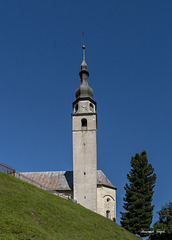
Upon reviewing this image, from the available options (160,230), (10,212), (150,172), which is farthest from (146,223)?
(10,212)

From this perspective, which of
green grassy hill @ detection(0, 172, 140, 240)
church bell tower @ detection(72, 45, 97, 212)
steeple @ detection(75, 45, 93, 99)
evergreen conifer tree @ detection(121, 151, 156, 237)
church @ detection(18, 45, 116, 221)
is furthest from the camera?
steeple @ detection(75, 45, 93, 99)

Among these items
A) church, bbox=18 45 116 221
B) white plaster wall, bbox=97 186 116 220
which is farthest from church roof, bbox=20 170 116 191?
white plaster wall, bbox=97 186 116 220

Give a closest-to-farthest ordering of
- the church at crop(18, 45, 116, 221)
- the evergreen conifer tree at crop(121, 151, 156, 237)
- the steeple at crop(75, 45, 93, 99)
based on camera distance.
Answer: the evergreen conifer tree at crop(121, 151, 156, 237), the church at crop(18, 45, 116, 221), the steeple at crop(75, 45, 93, 99)

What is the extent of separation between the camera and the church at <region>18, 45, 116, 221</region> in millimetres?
33344

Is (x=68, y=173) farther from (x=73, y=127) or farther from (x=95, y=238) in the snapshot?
(x=95, y=238)

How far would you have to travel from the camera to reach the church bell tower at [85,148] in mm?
33188

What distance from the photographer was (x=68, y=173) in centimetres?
3894

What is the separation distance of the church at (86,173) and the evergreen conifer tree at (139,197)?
3.63 m

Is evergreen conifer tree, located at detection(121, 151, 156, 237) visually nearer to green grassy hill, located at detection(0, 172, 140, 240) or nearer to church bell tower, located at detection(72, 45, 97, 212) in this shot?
church bell tower, located at detection(72, 45, 97, 212)

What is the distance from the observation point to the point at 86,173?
34.0 meters

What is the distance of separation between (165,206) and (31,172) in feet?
66.4

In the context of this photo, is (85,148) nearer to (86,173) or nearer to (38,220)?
(86,173)

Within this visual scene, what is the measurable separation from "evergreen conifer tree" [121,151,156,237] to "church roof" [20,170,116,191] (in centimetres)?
441

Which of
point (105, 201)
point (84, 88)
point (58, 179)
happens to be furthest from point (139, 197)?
point (84, 88)
